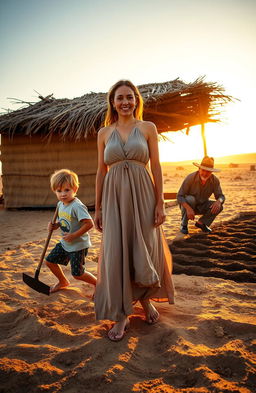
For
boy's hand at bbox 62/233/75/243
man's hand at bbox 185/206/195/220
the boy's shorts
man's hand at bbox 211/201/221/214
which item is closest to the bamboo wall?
man's hand at bbox 185/206/195/220

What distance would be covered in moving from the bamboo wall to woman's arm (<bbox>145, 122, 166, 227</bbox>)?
6239 mm

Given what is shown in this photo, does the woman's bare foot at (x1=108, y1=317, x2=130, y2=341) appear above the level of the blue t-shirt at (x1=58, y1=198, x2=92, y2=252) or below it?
below

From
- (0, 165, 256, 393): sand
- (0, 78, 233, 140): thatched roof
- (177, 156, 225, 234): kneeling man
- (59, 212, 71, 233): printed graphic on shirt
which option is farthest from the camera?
(0, 78, 233, 140): thatched roof

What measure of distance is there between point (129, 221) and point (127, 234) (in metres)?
0.09

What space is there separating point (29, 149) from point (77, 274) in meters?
7.28

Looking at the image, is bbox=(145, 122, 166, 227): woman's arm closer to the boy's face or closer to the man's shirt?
the boy's face

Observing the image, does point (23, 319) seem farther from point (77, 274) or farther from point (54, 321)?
point (77, 274)

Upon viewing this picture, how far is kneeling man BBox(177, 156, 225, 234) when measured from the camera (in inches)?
185

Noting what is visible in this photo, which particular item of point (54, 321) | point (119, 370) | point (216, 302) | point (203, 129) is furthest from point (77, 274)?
point (203, 129)

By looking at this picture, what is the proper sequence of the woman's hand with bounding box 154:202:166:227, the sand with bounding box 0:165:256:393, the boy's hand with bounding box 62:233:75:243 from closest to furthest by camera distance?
the sand with bounding box 0:165:256:393
the woman's hand with bounding box 154:202:166:227
the boy's hand with bounding box 62:233:75:243

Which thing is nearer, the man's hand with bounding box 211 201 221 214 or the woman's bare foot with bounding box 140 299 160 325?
the woman's bare foot with bounding box 140 299 160 325

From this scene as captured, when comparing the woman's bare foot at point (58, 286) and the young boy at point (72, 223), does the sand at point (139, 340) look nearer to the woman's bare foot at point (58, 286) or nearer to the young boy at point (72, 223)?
the woman's bare foot at point (58, 286)

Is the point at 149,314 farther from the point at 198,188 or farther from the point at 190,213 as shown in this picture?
the point at 198,188

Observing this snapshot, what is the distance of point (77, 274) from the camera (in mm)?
2398
